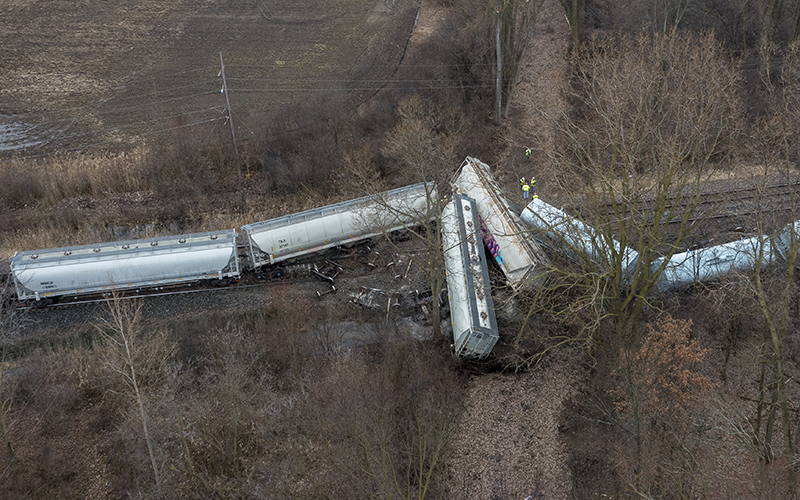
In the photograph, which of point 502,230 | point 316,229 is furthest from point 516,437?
point 316,229

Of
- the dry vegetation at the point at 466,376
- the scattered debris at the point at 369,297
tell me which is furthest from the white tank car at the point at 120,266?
the scattered debris at the point at 369,297

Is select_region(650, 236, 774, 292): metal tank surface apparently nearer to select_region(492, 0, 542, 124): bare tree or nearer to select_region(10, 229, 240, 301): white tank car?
select_region(492, 0, 542, 124): bare tree

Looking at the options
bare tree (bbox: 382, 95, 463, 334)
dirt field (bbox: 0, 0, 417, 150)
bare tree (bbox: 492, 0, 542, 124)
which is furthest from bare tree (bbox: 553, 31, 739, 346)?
dirt field (bbox: 0, 0, 417, 150)

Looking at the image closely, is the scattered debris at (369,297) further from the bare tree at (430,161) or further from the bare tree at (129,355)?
the bare tree at (129,355)

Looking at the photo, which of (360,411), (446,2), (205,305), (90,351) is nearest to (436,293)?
(360,411)

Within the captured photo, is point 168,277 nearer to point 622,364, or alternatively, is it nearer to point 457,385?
point 457,385

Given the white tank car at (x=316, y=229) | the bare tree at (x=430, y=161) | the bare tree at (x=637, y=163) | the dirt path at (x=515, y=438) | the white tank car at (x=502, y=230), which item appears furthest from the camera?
the white tank car at (x=316, y=229)
